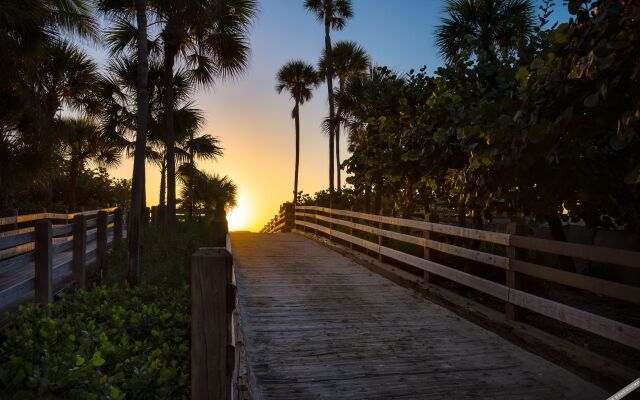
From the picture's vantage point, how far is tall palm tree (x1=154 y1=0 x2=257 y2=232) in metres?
11.3

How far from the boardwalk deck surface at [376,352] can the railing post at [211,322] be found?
179 centimetres

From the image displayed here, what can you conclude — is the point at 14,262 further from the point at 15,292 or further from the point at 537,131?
the point at 537,131

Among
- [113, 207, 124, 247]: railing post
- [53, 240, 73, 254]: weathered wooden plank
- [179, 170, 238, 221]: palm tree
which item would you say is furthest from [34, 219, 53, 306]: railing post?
[179, 170, 238, 221]: palm tree

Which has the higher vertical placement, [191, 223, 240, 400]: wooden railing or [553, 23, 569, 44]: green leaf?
[553, 23, 569, 44]: green leaf

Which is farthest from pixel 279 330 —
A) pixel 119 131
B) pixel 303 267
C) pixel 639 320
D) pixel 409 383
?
pixel 119 131

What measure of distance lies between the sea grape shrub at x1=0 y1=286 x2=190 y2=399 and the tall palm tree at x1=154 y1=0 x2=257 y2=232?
6285mm

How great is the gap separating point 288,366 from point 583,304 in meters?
7.07

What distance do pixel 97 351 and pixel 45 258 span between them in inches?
83.2

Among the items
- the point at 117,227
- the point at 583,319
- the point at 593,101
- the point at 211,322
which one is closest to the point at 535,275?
the point at 583,319

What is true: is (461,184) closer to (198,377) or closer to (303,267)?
(198,377)

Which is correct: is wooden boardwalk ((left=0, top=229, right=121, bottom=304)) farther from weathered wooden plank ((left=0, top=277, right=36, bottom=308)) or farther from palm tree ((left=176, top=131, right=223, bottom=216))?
palm tree ((left=176, top=131, right=223, bottom=216))

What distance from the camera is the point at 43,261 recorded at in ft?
21.2

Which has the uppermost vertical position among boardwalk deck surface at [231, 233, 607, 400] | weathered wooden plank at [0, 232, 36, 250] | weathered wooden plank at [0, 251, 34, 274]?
weathered wooden plank at [0, 232, 36, 250]

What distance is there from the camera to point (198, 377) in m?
2.59
